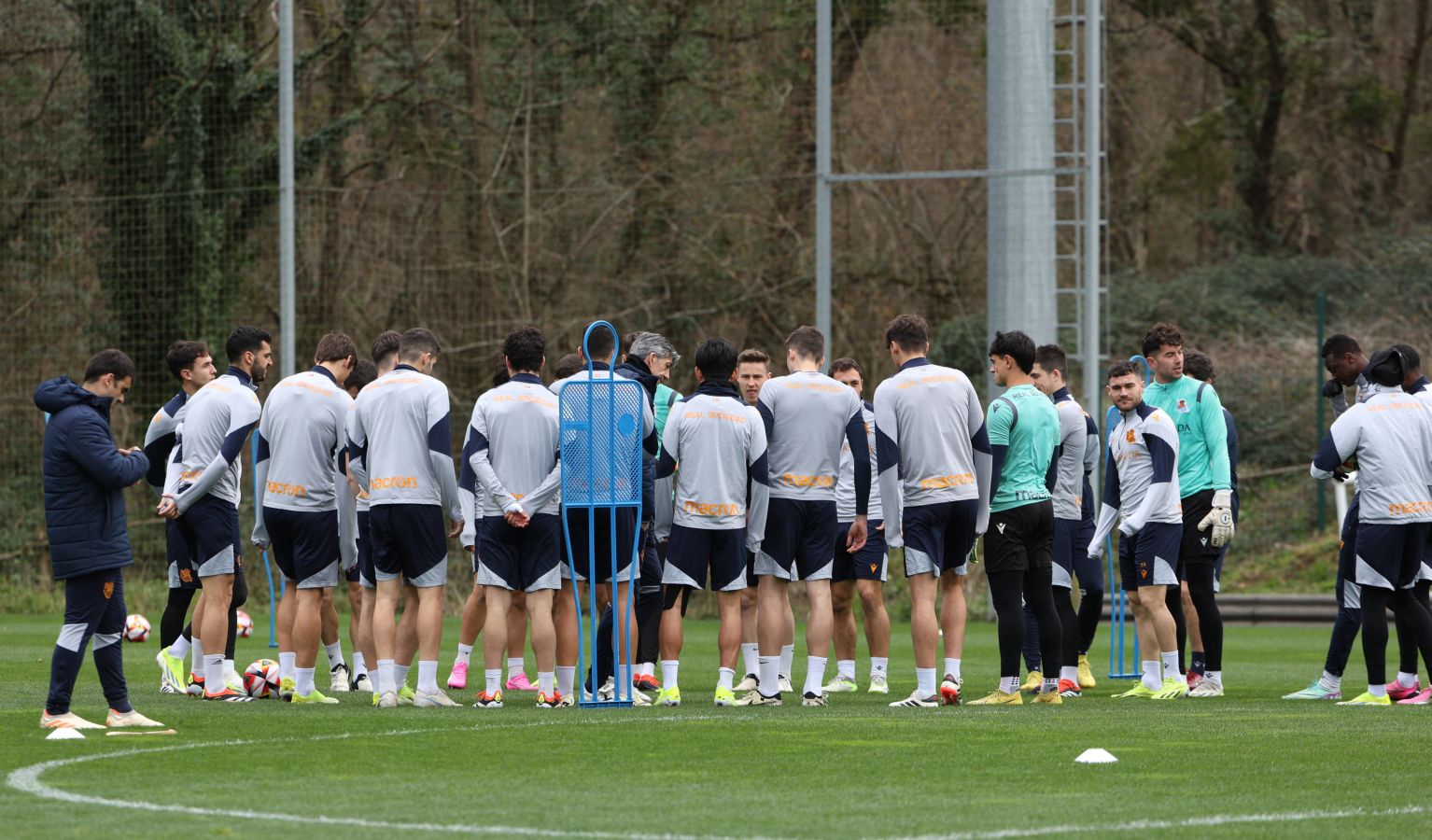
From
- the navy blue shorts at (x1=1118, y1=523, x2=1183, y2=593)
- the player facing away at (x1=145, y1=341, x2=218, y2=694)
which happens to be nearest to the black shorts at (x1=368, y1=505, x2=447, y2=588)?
the player facing away at (x1=145, y1=341, x2=218, y2=694)

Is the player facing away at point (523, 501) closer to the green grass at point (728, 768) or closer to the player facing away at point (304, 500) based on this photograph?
the green grass at point (728, 768)

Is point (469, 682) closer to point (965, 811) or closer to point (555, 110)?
point (965, 811)

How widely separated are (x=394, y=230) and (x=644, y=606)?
13219mm

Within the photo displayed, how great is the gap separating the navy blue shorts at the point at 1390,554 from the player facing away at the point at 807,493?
9.77 feet

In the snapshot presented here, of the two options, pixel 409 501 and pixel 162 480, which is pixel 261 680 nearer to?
pixel 162 480

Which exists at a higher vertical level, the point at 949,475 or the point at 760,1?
the point at 760,1

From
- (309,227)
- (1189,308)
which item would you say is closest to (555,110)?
(309,227)

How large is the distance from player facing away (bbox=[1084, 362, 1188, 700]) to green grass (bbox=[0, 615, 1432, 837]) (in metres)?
0.53

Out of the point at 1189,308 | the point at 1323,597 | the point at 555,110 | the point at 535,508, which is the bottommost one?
the point at 1323,597

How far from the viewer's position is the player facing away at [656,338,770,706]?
11.2 meters

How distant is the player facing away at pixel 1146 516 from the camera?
12.1 m

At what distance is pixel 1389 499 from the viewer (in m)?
11.5

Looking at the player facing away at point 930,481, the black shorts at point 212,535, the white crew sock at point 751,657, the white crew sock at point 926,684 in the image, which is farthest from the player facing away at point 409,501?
the white crew sock at point 926,684

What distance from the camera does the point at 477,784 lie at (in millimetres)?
7910
